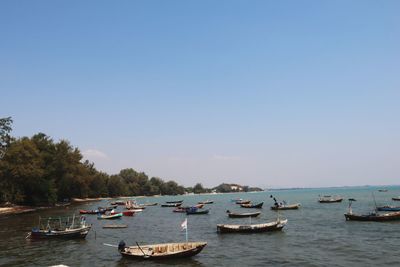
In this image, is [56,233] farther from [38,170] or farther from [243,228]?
[38,170]

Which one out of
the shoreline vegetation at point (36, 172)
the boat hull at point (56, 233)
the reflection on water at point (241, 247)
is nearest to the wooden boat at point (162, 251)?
the reflection on water at point (241, 247)

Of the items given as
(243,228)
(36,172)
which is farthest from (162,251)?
(36,172)

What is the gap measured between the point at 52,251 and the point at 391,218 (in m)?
51.3

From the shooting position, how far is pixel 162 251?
34.9 meters

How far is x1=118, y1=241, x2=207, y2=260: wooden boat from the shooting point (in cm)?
3325

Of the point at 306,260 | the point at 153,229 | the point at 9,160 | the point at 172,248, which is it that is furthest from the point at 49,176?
the point at 306,260

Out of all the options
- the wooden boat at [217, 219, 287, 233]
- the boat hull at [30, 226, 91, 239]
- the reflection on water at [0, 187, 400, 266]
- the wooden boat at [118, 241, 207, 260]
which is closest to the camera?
the wooden boat at [118, 241, 207, 260]

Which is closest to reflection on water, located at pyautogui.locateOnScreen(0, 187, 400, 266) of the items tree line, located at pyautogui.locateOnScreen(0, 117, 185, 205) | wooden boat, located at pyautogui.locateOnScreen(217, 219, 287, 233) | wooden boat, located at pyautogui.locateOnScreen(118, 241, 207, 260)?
wooden boat, located at pyautogui.locateOnScreen(118, 241, 207, 260)

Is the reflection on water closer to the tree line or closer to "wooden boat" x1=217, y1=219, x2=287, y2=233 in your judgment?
"wooden boat" x1=217, y1=219, x2=287, y2=233

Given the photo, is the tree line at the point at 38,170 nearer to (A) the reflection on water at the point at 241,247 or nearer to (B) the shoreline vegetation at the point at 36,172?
(B) the shoreline vegetation at the point at 36,172

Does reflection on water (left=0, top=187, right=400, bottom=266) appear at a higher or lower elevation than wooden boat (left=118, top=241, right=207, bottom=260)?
lower

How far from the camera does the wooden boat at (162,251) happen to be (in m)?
33.2

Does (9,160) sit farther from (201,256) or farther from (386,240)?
(386,240)

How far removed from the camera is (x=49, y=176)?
120812mm
